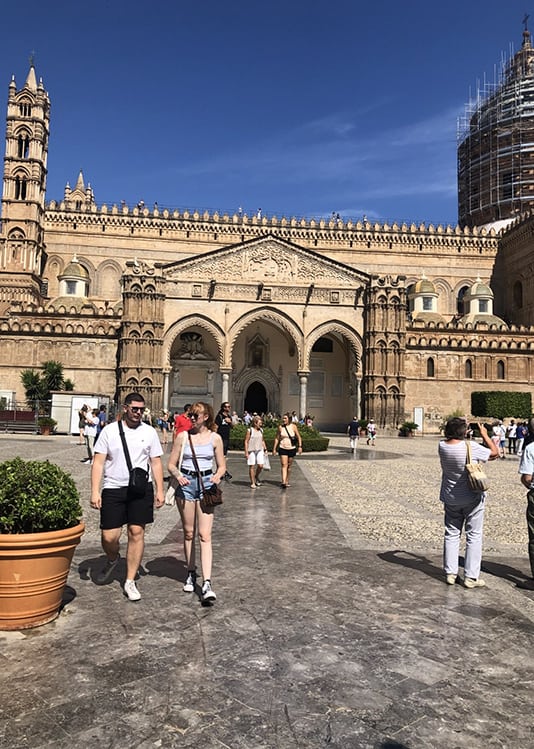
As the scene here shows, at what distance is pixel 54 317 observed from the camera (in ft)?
137

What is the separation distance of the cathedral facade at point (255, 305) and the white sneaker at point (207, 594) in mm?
34884

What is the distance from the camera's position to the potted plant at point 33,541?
173 inches

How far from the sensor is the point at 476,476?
5699mm

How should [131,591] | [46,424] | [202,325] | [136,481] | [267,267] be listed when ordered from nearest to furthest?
[131,591] → [136,481] → [46,424] → [202,325] → [267,267]

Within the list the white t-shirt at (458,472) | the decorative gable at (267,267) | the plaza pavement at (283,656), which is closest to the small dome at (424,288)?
the decorative gable at (267,267)

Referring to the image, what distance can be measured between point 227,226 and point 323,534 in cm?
4843

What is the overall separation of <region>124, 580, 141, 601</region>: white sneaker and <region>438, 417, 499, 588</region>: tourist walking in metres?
3.16

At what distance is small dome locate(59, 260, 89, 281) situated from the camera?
151 ft

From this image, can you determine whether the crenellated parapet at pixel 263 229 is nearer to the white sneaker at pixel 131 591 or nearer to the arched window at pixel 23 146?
the arched window at pixel 23 146

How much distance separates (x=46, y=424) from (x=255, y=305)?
56.7 feet

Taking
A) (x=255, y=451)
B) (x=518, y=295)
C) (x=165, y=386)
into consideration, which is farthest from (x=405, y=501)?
(x=518, y=295)

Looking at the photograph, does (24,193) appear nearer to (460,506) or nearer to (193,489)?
(193,489)

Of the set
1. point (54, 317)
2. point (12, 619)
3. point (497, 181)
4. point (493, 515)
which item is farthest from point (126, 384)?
point (497, 181)

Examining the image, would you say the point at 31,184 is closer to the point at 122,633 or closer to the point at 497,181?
the point at 497,181
